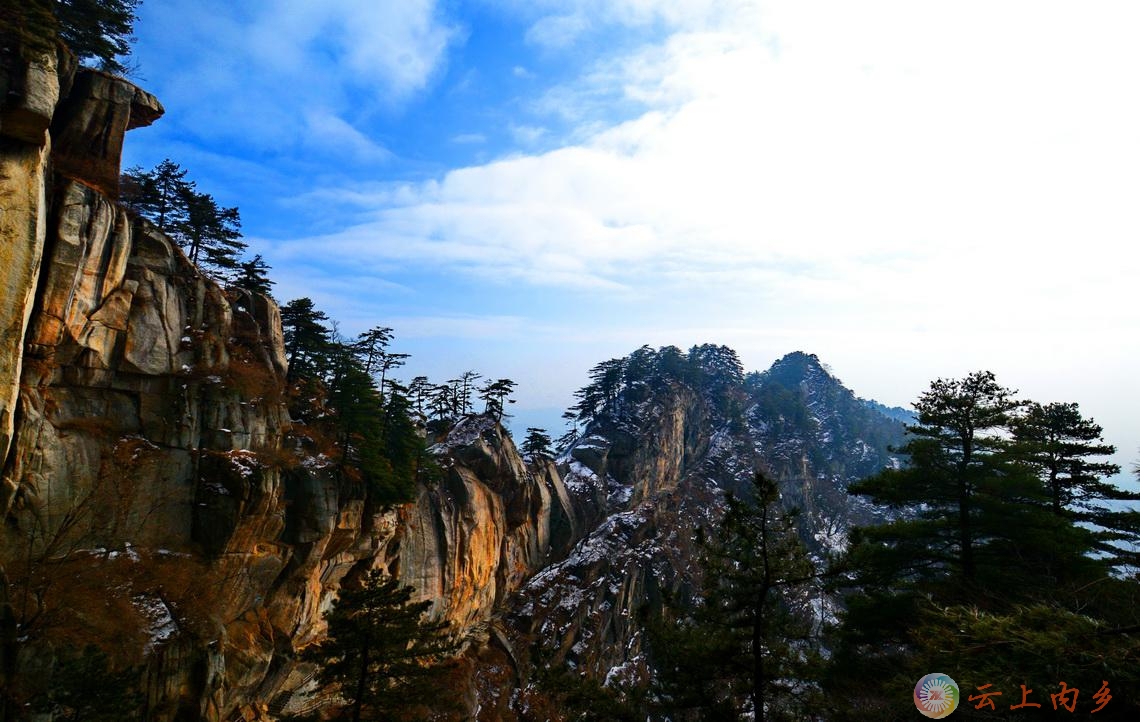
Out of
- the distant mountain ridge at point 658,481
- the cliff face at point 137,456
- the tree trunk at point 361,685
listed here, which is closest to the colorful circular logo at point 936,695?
the distant mountain ridge at point 658,481

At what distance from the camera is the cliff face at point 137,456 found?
15930mm

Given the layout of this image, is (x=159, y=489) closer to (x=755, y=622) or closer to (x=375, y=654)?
(x=375, y=654)

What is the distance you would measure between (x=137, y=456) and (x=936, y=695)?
27192 mm

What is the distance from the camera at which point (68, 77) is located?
19641 millimetres

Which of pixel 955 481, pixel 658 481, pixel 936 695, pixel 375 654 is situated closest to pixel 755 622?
pixel 936 695

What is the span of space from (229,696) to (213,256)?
86.7ft

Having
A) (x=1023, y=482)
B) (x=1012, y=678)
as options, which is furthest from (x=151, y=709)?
(x=1023, y=482)

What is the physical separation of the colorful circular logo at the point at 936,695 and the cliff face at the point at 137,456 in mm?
19400

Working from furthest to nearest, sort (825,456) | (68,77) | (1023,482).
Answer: (825,456), (68,77), (1023,482)

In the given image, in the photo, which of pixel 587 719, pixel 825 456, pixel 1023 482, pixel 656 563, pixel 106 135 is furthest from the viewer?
pixel 825 456

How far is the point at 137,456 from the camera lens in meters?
21.0

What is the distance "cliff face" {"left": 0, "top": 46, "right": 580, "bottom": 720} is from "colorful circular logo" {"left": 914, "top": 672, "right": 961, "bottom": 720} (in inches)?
764

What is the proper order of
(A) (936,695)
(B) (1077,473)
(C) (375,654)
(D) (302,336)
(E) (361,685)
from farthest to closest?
1. (D) (302,336)
2. (B) (1077,473)
3. (C) (375,654)
4. (E) (361,685)
5. (A) (936,695)

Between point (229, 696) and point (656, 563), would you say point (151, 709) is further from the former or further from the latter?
point (656, 563)
